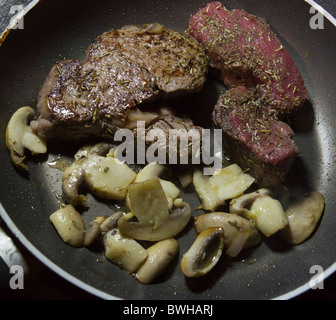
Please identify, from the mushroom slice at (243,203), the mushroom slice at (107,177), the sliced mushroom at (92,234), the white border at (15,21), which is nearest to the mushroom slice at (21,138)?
the mushroom slice at (107,177)

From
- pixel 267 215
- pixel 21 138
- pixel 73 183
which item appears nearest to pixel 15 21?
pixel 21 138

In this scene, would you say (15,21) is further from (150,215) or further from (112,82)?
(150,215)

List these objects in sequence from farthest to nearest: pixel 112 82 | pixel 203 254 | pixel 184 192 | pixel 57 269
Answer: pixel 184 192 < pixel 112 82 < pixel 203 254 < pixel 57 269

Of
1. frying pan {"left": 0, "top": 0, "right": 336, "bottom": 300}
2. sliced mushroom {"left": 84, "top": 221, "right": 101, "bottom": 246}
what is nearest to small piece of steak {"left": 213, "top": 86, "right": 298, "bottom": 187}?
frying pan {"left": 0, "top": 0, "right": 336, "bottom": 300}

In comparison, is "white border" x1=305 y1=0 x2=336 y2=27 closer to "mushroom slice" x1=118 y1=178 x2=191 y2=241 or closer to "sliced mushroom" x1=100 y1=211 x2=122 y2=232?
"mushroom slice" x1=118 y1=178 x2=191 y2=241

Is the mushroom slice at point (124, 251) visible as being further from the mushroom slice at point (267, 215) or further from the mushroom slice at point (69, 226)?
the mushroom slice at point (267, 215)

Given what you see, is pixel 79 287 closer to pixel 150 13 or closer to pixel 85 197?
pixel 85 197
